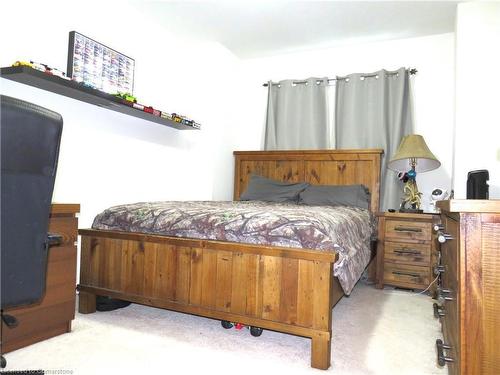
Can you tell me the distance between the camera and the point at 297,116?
4.04 metres

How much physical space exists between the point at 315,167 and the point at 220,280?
2.22 metres

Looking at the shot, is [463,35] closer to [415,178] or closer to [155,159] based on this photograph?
[415,178]

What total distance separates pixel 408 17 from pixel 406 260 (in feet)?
7.27

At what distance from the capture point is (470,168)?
2.79 metres

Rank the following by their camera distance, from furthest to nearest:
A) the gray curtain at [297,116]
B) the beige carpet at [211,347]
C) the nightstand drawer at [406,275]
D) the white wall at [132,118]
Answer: the gray curtain at [297,116], the nightstand drawer at [406,275], the white wall at [132,118], the beige carpet at [211,347]

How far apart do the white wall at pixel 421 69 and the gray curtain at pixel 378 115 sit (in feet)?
0.45

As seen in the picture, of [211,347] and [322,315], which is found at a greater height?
[322,315]

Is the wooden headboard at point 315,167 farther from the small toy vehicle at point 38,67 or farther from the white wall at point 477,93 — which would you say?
the small toy vehicle at point 38,67

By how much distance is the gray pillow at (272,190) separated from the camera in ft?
11.5

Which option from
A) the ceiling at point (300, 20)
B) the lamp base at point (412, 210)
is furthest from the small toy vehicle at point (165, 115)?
the lamp base at point (412, 210)

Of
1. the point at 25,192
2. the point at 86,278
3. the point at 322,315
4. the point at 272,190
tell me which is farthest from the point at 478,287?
the point at 272,190

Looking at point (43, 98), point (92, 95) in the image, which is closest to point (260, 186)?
point (92, 95)

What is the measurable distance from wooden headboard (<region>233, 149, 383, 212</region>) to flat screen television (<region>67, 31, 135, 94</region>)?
1.59 metres

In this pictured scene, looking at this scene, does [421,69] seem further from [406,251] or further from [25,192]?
[25,192]
